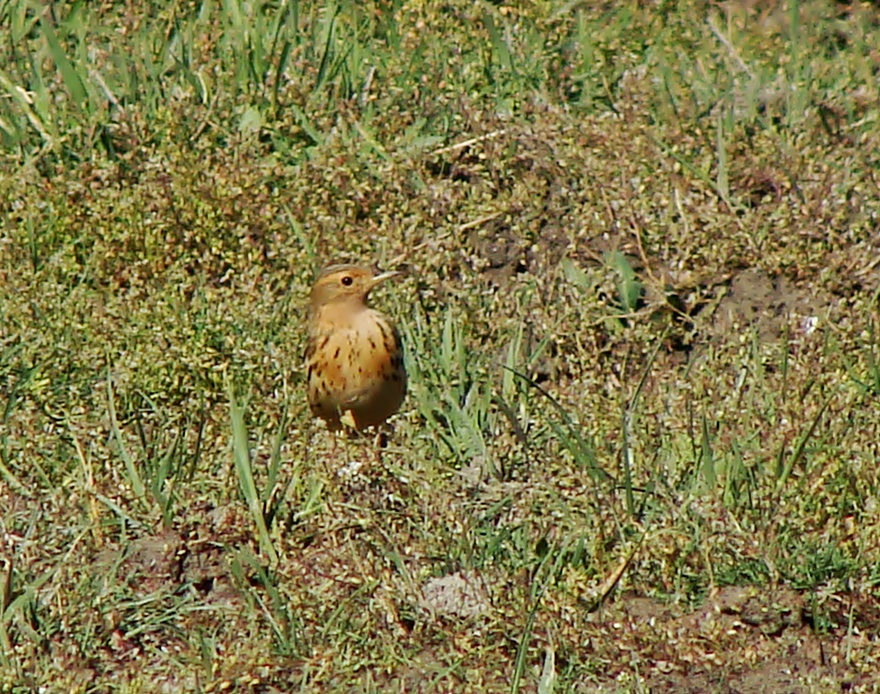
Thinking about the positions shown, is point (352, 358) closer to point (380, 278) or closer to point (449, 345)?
point (380, 278)

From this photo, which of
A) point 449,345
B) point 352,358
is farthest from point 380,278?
point 449,345

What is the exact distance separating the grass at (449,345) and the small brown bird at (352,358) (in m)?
0.16

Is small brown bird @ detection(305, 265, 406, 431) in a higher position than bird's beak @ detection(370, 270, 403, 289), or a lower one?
lower

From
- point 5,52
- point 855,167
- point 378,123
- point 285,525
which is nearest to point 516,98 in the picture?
point 378,123

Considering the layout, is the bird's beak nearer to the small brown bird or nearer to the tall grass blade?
the small brown bird

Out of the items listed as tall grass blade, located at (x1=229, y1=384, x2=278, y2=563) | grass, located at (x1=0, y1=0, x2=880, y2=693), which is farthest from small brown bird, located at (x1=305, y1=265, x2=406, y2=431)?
tall grass blade, located at (x1=229, y1=384, x2=278, y2=563)

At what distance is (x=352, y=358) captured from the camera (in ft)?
21.1

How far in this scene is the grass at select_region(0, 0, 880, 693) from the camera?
5.45 meters

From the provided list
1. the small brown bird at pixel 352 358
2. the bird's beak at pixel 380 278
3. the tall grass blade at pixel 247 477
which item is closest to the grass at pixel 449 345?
the tall grass blade at pixel 247 477

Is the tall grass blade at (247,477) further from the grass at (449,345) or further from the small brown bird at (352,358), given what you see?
the small brown bird at (352,358)

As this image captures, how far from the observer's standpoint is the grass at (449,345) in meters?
5.45

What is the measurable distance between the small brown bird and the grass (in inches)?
6.3

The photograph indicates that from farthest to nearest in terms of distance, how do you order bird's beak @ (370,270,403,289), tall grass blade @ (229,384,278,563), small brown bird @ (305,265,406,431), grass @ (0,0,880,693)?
1. bird's beak @ (370,270,403,289)
2. small brown bird @ (305,265,406,431)
3. tall grass blade @ (229,384,278,563)
4. grass @ (0,0,880,693)

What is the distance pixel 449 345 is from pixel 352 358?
2.31ft
